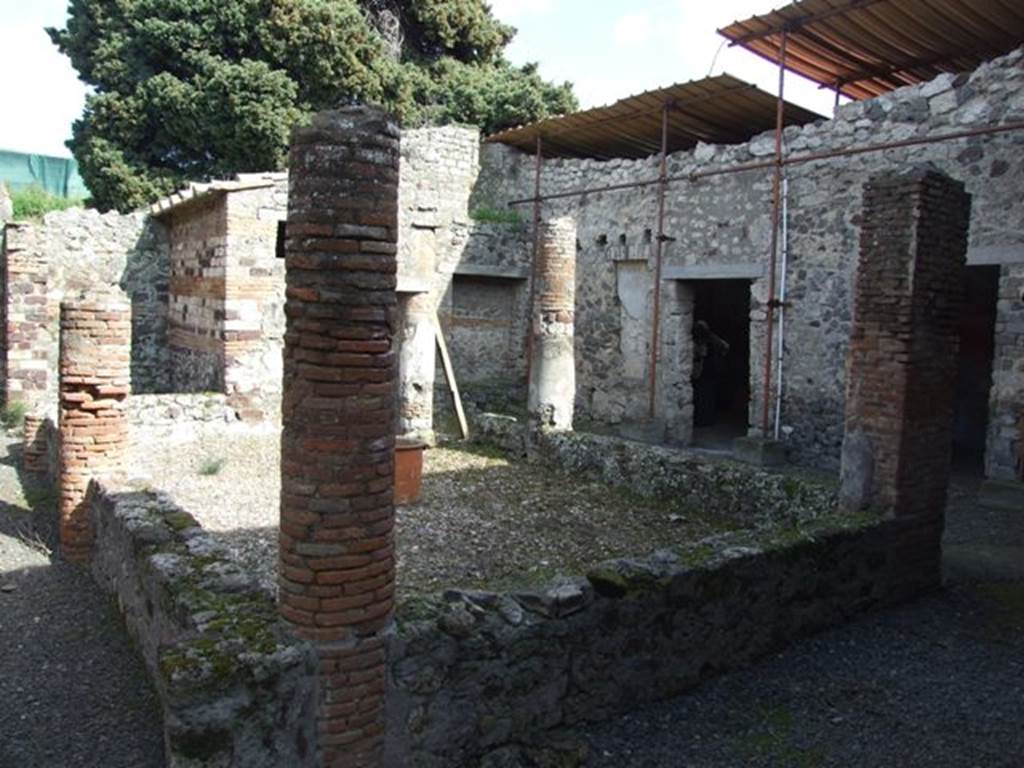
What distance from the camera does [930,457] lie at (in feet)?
20.4

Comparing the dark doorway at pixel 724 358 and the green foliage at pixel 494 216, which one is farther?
the green foliage at pixel 494 216

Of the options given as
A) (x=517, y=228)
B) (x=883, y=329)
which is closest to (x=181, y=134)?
(x=517, y=228)

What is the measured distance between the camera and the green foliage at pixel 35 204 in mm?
17789

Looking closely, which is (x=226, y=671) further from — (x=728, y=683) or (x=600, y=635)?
(x=728, y=683)

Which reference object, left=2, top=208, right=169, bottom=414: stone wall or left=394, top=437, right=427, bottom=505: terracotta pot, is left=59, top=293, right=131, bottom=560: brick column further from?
left=2, top=208, right=169, bottom=414: stone wall

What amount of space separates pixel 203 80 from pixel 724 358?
12067mm

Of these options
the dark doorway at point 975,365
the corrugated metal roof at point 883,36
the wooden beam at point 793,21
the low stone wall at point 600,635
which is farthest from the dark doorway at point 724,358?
the low stone wall at point 600,635

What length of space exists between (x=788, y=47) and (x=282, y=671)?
10.5m

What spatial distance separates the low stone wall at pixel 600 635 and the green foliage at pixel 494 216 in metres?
10.9

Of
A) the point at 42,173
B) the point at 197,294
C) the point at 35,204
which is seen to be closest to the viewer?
the point at 197,294

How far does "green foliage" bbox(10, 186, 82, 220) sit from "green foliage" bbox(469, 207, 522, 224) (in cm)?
836

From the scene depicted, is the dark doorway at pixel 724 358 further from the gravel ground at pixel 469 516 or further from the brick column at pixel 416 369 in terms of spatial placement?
the gravel ground at pixel 469 516

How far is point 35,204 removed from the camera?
18.4 meters

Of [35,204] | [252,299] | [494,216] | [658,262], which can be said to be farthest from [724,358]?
[35,204]
